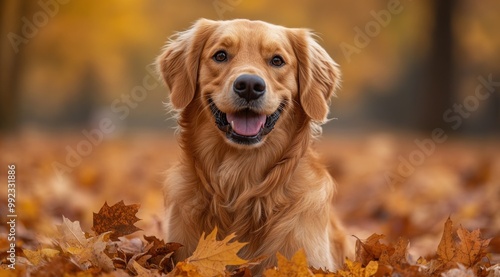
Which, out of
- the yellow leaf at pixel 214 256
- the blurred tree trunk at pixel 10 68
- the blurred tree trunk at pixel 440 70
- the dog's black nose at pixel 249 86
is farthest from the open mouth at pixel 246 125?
the blurred tree trunk at pixel 440 70

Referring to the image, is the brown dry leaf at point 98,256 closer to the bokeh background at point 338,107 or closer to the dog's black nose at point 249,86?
the bokeh background at point 338,107

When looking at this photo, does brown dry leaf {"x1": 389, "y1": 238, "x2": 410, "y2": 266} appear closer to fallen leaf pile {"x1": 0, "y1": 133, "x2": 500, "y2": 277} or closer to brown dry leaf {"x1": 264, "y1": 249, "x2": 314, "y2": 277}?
fallen leaf pile {"x1": 0, "y1": 133, "x2": 500, "y2": 277}

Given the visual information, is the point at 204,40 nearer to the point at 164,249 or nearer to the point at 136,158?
the point at 164,249

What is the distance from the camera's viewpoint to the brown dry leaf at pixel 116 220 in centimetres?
405

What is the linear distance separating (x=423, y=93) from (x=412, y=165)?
257 inches

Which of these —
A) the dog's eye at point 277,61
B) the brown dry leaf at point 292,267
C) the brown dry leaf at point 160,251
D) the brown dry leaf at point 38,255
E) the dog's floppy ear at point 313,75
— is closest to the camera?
the brown dry leaf at point 292,267

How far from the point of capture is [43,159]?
1174 cm

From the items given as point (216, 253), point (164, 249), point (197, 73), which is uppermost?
point (197, 73)

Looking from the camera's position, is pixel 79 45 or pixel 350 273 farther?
pixel 79 45

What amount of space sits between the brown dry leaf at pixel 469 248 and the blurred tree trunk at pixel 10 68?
13.7 metres

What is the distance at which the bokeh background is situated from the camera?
765 centimetres

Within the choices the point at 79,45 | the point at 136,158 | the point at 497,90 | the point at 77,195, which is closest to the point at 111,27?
the point at 79,45

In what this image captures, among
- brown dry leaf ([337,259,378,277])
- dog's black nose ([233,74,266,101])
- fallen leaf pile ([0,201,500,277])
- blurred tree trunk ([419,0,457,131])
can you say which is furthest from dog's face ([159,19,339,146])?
blurred tree trunk ([419,0,457,131])

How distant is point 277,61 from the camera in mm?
4449
